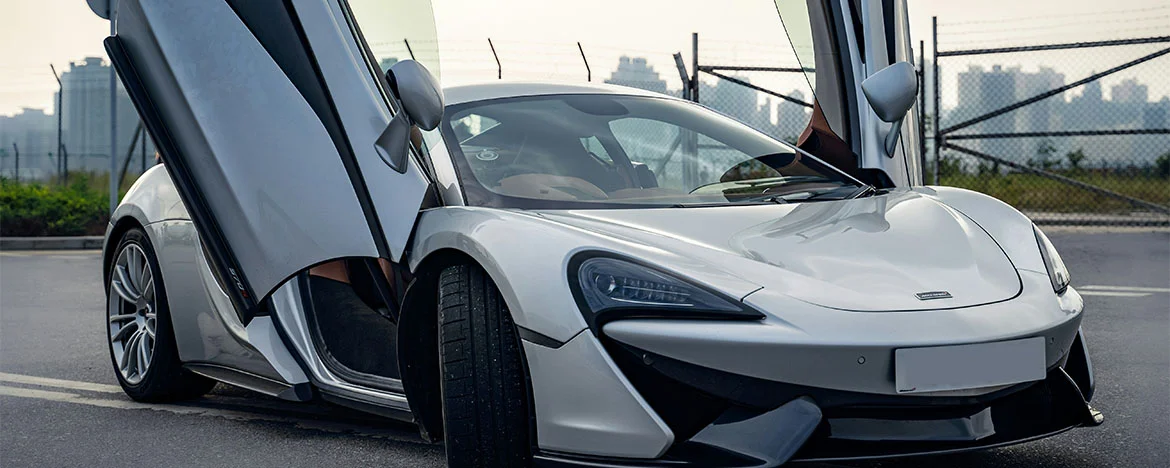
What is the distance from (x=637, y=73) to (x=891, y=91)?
7.79m

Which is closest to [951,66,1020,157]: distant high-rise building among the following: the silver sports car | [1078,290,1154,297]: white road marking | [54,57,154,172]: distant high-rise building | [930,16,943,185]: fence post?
[930,16,943,185]: fence post

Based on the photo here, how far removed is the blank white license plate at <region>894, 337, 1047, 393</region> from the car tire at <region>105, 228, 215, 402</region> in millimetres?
2865

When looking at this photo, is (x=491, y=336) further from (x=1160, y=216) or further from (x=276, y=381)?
(x=1160, y=216)

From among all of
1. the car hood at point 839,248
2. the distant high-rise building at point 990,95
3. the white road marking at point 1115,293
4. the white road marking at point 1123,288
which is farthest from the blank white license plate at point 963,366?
the distant high-rise building at point 990,95

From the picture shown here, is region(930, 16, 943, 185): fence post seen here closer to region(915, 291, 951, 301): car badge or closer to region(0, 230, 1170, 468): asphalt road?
region(0, 230, 1170, 468): asphalt road

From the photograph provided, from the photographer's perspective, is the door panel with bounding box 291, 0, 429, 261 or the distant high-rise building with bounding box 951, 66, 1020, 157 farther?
the distant high-rise building with bounding box 951, 66, 1020, 157

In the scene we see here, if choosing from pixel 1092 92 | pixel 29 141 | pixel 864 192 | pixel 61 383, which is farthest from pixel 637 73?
pixel 29 141

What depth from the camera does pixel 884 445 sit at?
8.17 ft

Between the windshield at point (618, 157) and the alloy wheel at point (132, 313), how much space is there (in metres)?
1.62

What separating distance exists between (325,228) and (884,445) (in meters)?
1.61

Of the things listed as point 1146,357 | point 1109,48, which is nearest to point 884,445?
point 1146,357

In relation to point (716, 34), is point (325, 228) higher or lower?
lower

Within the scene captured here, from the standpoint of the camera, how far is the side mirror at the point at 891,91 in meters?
3.88

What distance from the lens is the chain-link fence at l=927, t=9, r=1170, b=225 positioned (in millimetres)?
12398
